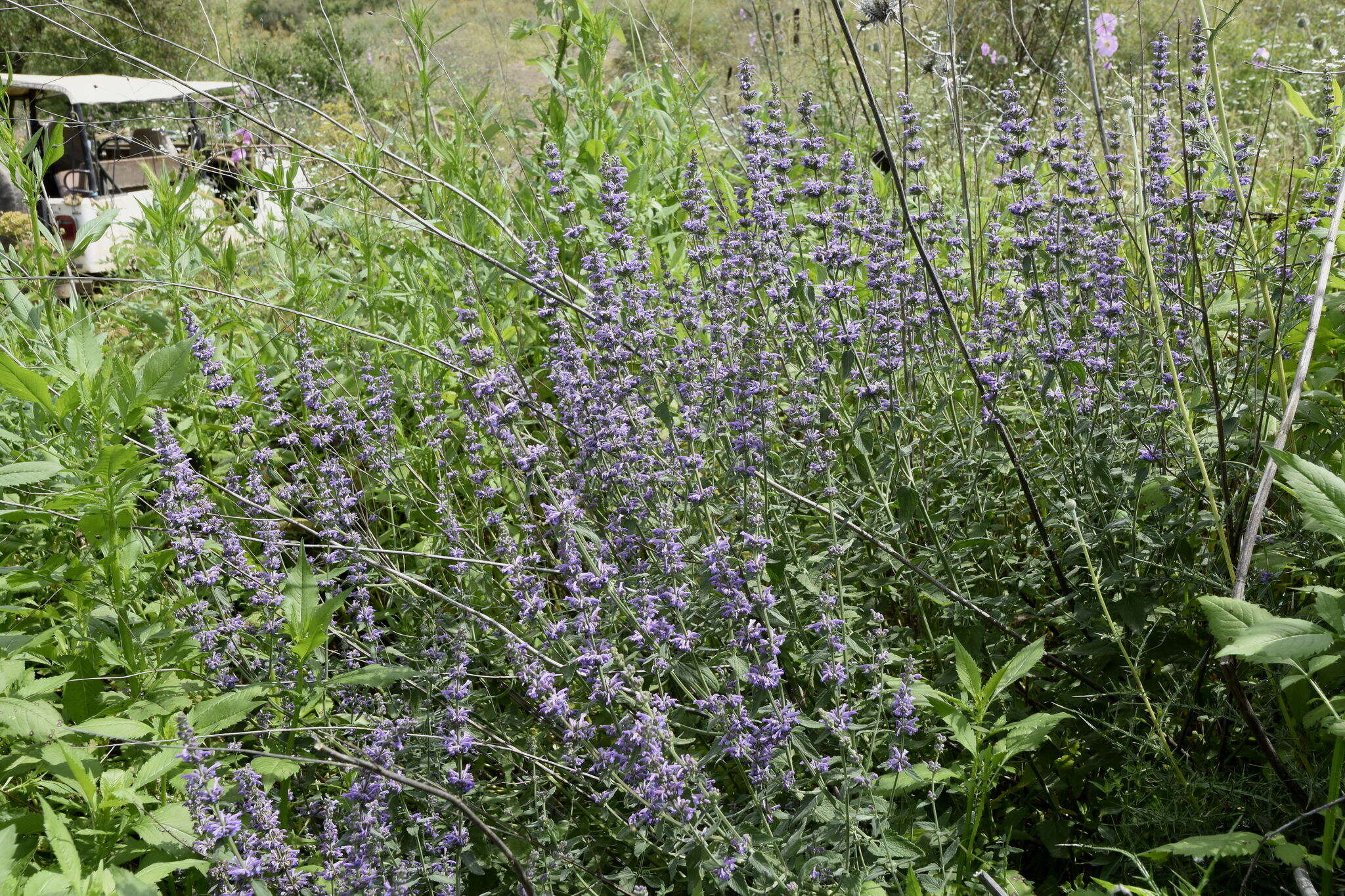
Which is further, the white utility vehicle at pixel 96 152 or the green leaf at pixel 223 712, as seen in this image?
the white utility vehicle at pixel 96 152

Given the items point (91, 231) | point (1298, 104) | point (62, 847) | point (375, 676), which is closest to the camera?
point (62, 847)

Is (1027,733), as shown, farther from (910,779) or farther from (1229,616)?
(1229,616)

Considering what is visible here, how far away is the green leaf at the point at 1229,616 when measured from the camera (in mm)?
1680

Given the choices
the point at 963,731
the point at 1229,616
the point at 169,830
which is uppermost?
the point at 1229,616

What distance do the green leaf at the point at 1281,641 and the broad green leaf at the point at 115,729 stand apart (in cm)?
203

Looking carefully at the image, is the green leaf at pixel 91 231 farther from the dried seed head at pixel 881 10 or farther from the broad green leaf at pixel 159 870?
the dried seed head at pixel 881 10

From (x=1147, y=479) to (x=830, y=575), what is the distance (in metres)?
0.93

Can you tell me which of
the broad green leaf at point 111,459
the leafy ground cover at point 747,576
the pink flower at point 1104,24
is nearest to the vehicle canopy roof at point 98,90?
the leafy ground cover at point 747,576

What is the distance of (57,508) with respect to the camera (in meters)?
2.33

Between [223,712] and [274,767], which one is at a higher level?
[223,712]

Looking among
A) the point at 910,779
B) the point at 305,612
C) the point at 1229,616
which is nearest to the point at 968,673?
the point at 910,779

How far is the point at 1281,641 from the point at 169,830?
6.78ft

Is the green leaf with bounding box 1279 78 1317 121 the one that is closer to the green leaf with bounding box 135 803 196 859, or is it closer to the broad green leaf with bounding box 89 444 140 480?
the broad green leaf with bounding box 89 444 140 480

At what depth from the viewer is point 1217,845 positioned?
1.70m
